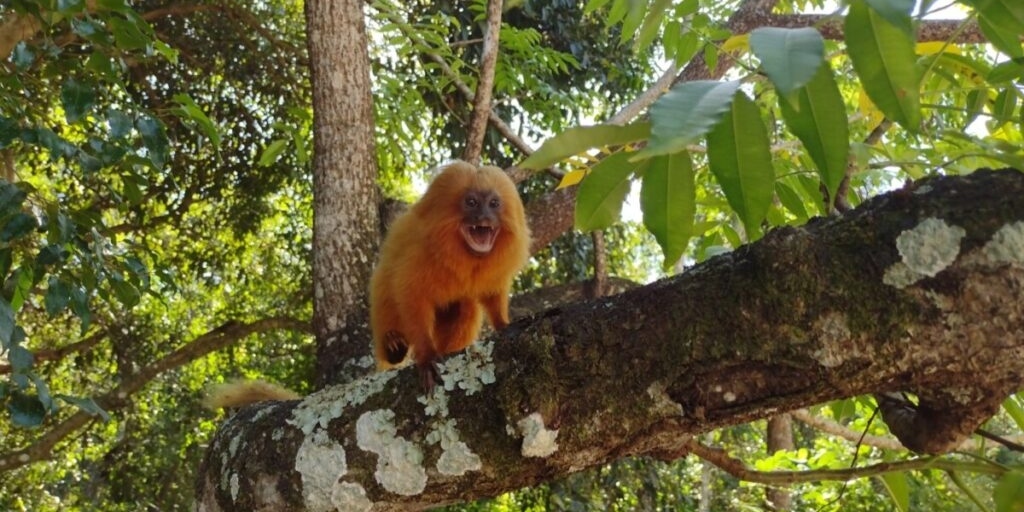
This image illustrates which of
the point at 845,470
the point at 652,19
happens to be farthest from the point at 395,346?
the point at 652,19

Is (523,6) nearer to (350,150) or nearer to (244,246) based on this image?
(350,150)

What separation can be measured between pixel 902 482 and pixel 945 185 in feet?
2.64

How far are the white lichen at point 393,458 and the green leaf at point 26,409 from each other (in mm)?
847

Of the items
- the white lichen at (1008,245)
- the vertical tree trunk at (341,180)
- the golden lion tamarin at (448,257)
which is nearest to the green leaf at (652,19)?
the white lichen at (1008,245)

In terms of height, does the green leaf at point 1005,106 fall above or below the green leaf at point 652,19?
below

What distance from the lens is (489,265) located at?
3.12m

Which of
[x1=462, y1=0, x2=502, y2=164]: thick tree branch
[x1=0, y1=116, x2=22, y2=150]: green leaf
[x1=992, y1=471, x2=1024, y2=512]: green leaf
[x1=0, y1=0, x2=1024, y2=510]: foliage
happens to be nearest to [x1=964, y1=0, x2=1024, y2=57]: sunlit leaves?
[x1=0, y1=0, x2=1024, y2=510]: foliage

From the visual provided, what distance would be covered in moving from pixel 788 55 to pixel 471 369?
102 centimetres

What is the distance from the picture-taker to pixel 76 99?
227cm

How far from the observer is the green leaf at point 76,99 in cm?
223

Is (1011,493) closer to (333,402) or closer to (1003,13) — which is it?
(1003,13)

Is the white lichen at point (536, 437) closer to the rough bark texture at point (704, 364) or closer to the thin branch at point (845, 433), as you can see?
the rough bark texture at point (704, 364)

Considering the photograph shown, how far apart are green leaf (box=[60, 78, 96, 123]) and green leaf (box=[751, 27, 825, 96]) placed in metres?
1.87

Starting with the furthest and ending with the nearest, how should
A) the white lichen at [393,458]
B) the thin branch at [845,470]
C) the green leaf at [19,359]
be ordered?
the green leaf at [19,359] → the white lichen at [393,458] → the thin branch at [845,470]
